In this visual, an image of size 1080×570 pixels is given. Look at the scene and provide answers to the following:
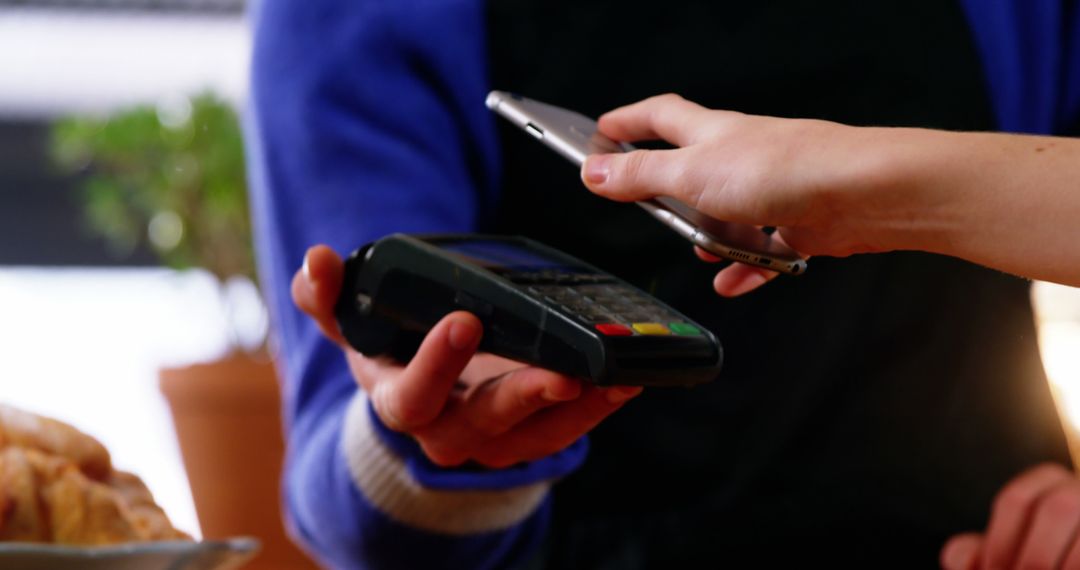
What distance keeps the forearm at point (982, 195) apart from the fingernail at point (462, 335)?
11 centimetres

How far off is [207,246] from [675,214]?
3.79ft

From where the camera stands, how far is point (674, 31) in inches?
21.3

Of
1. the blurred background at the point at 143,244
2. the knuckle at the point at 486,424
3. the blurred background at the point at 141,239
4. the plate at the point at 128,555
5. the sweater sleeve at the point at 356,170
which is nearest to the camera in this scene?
the plate at the point at 128,555

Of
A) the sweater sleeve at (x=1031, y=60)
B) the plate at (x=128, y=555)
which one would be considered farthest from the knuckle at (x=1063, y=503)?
the plate at (x=128, y=555)

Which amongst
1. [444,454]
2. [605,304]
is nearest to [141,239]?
[444,454]

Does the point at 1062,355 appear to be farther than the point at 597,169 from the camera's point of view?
Yes

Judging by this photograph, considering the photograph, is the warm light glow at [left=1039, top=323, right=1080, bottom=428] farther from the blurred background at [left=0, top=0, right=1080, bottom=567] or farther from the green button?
the green button

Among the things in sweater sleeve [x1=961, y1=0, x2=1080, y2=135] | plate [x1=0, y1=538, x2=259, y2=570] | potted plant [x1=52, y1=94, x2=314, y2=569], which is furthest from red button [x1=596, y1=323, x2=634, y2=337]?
potted plant [x1=52, y1=94, x2=314, y2=569]

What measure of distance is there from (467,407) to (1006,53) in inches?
12.9

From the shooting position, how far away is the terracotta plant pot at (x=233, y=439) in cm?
109

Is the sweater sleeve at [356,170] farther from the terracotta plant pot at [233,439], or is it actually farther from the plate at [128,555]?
the terracotta plant pot at [233,439]

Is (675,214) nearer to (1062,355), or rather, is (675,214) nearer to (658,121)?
(658,121)

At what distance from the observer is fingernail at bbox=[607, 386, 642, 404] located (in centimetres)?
33

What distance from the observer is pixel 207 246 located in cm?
140
